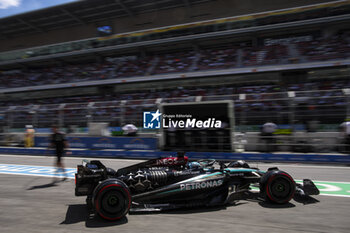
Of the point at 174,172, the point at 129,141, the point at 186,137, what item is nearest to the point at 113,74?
the point at 129,141

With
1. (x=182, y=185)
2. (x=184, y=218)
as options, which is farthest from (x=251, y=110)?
(x=184, y=218)

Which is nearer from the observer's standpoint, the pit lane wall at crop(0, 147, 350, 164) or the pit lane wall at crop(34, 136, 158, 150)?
the pit lane wall at crop(0, 147, 350, 164)

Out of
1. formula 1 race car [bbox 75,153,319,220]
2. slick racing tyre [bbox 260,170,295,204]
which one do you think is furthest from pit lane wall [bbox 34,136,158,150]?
slick racing tyre [bbox 260,170,295,204]

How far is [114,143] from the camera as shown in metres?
12.6

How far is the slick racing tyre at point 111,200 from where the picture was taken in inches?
156

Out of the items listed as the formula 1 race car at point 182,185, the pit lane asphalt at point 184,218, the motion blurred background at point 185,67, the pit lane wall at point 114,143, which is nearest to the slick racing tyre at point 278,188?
the formula 1 race car at point 182,185

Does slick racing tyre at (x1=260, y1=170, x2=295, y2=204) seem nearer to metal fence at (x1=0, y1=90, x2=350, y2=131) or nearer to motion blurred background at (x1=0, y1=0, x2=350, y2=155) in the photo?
motion blurred background at (x1=0, y1=0, x2=350, y2=155)

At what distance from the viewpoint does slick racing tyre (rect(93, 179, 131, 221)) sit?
156 inches

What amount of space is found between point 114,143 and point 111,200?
8840 millimetres

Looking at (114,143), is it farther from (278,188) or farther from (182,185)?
(278,188)

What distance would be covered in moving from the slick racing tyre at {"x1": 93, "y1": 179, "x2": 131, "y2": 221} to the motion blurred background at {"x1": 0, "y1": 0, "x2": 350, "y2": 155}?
7224 millimetres

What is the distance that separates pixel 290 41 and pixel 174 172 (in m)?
21.5

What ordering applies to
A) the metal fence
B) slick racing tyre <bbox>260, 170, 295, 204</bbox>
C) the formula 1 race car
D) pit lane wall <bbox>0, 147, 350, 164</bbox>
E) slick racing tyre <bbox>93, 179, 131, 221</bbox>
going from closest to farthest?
slick racing tyre <bbox>93, 179, 131, 221</bbox> → the formula 1 race car → slick racing tyre <bbox>260, 170, 295, 204</bbox> → pit lane wall <bbox>0, 147, 350, 164</bbox> → the metal fence

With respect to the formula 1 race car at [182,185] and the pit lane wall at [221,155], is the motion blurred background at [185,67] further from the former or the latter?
the formula 1 race car at [182,185]
